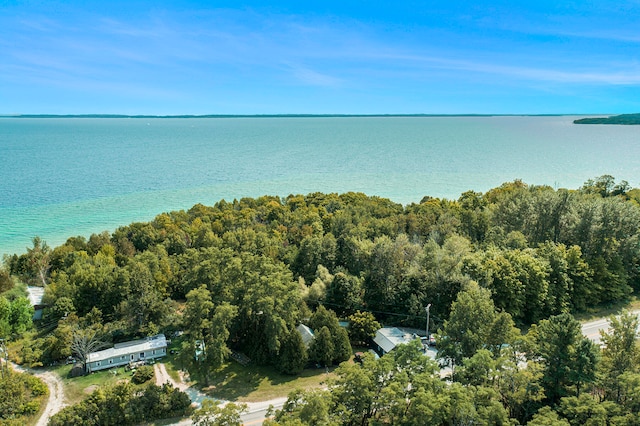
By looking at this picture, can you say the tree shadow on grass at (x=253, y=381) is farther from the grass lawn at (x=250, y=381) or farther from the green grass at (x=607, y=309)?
the green grass at (x=607, y=309)

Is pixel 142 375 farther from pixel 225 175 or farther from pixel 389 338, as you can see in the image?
pixel 225 175

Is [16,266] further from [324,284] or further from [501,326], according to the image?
[501,326]

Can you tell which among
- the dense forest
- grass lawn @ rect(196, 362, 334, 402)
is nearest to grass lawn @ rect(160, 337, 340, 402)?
grass lawn @ rect(196, 362, 334, 402)

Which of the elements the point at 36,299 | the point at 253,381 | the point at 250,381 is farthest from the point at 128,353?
the point at 36,299

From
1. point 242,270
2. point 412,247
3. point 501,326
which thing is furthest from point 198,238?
point 501,326

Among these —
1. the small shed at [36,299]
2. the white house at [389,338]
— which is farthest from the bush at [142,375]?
the white house at [389,338]
